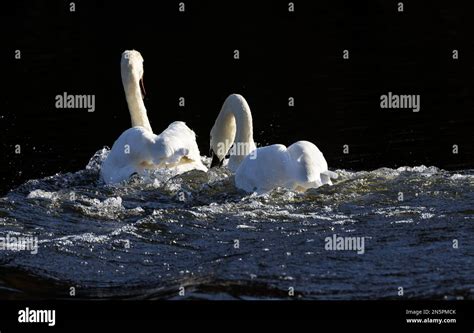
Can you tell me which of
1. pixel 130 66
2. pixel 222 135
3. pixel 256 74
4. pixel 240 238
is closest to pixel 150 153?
pixel 222 135

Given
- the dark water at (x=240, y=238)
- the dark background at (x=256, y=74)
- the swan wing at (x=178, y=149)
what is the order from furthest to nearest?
the dark background at (x=256, y=74), the swan wing at (x=178, y=149), the dark water at (x=240, y=238)

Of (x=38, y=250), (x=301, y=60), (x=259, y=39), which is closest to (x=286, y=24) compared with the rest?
(x=259, y=39)

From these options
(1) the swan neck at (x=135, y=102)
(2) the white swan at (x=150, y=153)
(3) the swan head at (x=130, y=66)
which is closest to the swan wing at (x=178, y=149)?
(2) the white swan at (x=150, y=153)

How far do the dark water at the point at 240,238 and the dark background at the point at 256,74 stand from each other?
2146 millimetres

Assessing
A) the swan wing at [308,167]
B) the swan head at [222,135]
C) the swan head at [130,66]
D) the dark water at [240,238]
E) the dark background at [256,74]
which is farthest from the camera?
the dark background at [256,74]

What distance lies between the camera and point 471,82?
18141mm

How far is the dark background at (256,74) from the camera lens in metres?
15.2

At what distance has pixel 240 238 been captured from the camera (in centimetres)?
1018

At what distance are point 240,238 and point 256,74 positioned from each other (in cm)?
1004

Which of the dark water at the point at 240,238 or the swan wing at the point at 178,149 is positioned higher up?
the swan wing at the point at 178,149

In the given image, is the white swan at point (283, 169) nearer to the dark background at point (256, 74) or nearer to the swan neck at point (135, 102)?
the dark background at point (256, 74)

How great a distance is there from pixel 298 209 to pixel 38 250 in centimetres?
271

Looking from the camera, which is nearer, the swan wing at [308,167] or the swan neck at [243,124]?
the swan wing at [308,167]

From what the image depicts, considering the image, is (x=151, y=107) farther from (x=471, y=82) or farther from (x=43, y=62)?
(x=471, y=82)
